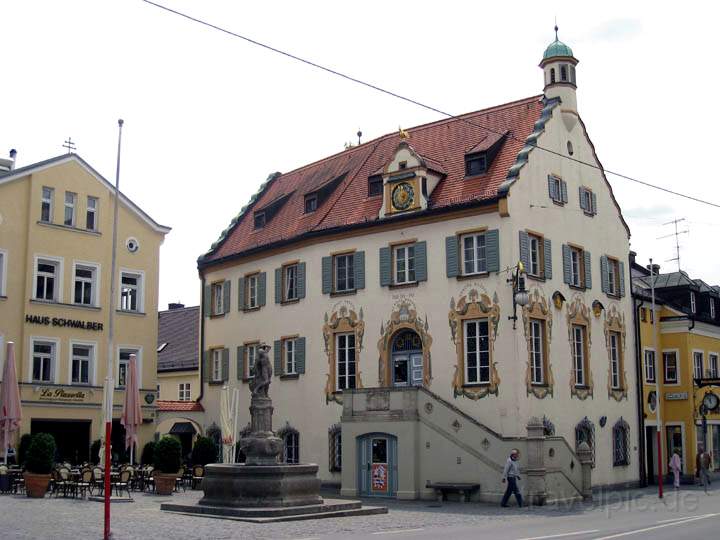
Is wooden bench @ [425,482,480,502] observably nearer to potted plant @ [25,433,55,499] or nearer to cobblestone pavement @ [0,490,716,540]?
cobblestone pavement @ [0,490,716,540]

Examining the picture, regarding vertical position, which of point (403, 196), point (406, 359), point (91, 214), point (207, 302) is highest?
point (91, 214)

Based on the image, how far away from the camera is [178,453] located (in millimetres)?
30953

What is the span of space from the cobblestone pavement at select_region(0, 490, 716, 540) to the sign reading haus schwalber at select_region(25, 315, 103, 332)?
1007 centimetres

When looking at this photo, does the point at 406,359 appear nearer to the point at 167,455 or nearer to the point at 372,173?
the point at 372,173

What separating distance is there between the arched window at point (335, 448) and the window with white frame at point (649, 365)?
45.3 feet

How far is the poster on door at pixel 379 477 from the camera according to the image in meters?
30.9

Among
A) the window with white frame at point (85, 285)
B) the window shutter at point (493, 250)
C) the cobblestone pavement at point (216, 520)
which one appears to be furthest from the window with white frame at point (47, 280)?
the window shutter at point (493, 250)

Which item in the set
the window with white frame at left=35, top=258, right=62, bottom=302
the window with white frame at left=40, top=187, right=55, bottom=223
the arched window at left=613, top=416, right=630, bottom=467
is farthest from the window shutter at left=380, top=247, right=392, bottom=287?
the window with white frame at left=40, top=187, right=55, bottom=223

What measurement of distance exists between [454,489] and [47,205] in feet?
64.1

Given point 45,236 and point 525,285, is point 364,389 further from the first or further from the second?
point 45,236

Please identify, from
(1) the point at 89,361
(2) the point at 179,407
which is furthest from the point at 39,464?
(2) the point at 179,407

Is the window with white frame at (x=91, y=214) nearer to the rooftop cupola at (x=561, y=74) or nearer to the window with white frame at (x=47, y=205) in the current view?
the window with white frame at (x=47, y=205)

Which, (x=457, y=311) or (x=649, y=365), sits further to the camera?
(x=649, y=365)

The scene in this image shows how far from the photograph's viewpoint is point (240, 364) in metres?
40.1
